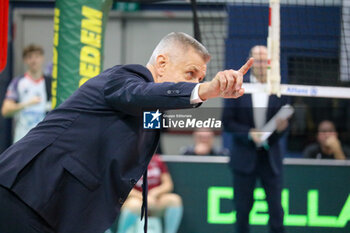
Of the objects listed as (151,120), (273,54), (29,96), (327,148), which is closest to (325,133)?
(327,148)

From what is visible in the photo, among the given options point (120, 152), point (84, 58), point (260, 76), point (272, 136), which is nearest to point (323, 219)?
point (272, 136)

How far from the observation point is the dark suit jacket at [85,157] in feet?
9.44

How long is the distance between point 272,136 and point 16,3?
500cm

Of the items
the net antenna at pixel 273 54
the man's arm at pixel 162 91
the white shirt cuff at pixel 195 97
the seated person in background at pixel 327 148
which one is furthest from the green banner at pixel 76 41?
the seated person in background at pixel 327 148

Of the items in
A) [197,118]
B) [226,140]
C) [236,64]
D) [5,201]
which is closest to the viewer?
[5,201]

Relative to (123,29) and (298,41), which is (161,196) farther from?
(123,29)

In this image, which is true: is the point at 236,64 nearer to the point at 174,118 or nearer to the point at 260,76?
the point at 260,76

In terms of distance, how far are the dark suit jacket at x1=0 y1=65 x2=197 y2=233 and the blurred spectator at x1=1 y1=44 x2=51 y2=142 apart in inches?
159

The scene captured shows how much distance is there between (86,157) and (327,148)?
4.46 metres

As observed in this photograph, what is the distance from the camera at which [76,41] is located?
4.66 m

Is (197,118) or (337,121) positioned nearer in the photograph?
(197,118)

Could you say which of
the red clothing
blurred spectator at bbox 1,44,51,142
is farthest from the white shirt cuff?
blurred spectator at bbox 1,44,51,142

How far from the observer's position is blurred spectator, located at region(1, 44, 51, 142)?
7.06 meters

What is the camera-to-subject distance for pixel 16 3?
943 centimetres
